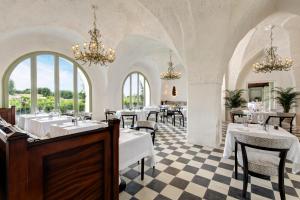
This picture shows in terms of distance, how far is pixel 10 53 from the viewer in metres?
5.59

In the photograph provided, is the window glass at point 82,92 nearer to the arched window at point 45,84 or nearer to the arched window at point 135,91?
the arched window at point 45,84

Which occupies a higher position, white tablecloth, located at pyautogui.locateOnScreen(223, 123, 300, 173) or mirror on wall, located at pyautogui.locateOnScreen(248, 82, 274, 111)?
mirror on wall, located at pyautogui.locateOnScreen(248, 82, 274, 111)

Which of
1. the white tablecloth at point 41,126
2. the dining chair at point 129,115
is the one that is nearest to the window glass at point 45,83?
the white tablecloth at point 41,126

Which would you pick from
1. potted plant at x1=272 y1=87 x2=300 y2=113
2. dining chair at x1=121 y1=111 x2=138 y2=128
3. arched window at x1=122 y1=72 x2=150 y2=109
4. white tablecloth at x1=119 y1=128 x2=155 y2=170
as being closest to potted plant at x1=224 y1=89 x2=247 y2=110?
potted plant at x1=272 y1=87 x2=300 y2=113

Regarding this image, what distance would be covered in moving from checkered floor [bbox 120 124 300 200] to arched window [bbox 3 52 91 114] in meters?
5.37

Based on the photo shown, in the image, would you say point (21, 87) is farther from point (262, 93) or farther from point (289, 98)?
point (262, 93)

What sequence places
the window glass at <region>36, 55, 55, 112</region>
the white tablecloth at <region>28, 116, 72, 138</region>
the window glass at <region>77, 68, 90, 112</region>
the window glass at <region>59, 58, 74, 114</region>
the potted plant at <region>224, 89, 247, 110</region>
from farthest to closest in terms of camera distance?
the potted plant at <region>224, 89, 247, 110</region> < the window glass at <region>77, 68, 90, 112</region> < the window glass at <region>59, 58, 74, 114</region> < the window glass at <region>36, 55, 55, 112</region> < the white tablecloth at <region>28, 116, 72, 138</region>

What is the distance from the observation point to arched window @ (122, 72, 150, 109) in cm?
1063

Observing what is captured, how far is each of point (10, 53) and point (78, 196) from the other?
6.53m

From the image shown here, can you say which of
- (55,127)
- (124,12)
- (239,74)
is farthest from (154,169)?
(239,74)

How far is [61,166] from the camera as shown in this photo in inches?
51.7

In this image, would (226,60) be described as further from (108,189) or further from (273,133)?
(108,189)

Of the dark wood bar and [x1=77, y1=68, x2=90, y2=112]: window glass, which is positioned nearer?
the dark wood bar

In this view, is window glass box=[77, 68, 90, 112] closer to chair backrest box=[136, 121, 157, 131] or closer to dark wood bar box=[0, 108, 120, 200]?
chair backrest box=[136, 121, 157, 131]
